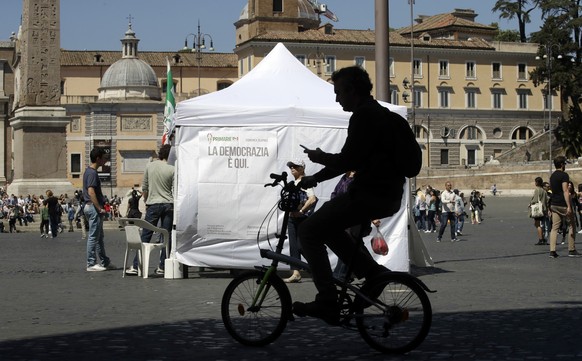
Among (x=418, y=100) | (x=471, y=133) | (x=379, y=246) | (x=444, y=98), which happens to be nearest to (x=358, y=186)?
(x=379, y=246)

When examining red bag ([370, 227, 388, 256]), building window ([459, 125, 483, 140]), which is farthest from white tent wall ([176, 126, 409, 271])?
building window ([459, 125, 483, 140])

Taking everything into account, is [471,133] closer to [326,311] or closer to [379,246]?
[379,246]

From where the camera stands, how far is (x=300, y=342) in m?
8.61

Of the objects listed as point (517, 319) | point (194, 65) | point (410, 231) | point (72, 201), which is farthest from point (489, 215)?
point (194, 65)

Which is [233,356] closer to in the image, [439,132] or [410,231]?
[410,231]

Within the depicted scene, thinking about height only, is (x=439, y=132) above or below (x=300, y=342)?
above

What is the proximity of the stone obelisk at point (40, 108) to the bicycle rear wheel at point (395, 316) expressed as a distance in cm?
2703

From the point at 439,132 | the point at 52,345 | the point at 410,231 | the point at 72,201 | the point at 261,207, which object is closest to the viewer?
the point at 52,345

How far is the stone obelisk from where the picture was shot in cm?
3378

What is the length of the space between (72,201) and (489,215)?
19.8 metres

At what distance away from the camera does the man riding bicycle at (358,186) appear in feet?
26.2

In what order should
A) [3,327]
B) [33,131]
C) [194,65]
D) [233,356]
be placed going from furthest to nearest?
[194,65] → [33,131] → [3,327] → [233,356]

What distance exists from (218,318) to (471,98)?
9194 cm

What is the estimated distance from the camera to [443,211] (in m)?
29.6
